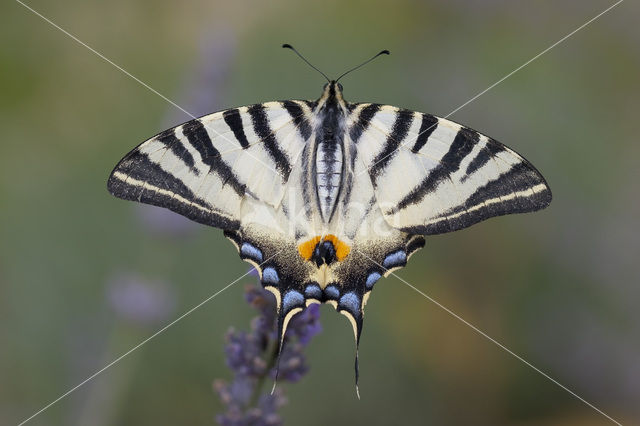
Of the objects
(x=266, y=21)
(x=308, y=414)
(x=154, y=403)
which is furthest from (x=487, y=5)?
(x=154, y=403)

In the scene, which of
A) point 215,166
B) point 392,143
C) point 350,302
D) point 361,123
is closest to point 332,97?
point 361,123

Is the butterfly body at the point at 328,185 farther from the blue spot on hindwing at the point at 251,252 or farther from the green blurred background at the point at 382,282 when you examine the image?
the green blurred background at the point at 382,282

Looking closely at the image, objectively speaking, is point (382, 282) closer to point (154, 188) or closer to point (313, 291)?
point (313, 291)

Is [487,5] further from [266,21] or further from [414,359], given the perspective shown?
[414,359]

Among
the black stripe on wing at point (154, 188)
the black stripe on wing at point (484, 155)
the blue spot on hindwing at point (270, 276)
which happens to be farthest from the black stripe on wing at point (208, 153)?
the black stripe on wing at point (484, 155)

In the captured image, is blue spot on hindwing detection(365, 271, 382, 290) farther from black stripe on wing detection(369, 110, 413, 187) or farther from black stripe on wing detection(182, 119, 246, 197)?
black stripe on wing detection(182, 119, 246, 197)
